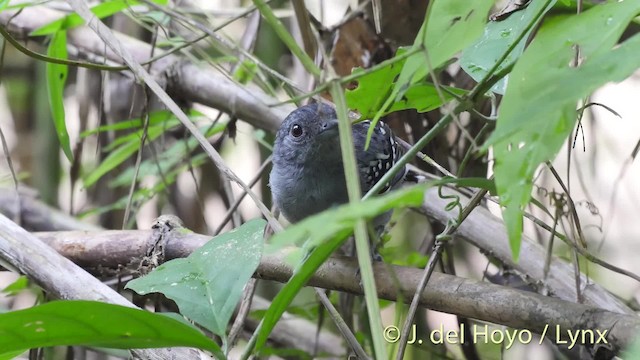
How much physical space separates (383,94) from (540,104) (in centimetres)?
52

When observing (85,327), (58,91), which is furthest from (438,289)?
(58,91)

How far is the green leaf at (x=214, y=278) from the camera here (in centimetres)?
116

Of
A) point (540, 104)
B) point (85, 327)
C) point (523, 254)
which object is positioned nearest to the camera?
point (540, 104)

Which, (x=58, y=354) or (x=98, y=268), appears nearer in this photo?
(x=98, y=268)

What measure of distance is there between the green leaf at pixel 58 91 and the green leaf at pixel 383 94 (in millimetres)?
1126

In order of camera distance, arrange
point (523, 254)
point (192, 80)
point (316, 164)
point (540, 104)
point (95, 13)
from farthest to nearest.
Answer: point (192, 80)
point (316, 164)
point (95, 13)
point (523, 254)
point (540, 104)

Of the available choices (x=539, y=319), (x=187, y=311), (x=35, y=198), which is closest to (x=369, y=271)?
(x=187, y=311)

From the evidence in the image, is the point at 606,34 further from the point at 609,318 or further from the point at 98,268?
the point at 98,268

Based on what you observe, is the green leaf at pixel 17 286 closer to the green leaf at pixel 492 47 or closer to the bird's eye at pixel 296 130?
the bird's eye at pixel 296 130

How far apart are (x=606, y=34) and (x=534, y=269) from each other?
4.21 feet

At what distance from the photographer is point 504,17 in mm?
1437

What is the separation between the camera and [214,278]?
3.99ft

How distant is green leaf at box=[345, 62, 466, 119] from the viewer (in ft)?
4.21

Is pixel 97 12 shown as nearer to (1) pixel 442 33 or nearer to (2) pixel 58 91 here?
(2) pixel 58 91
